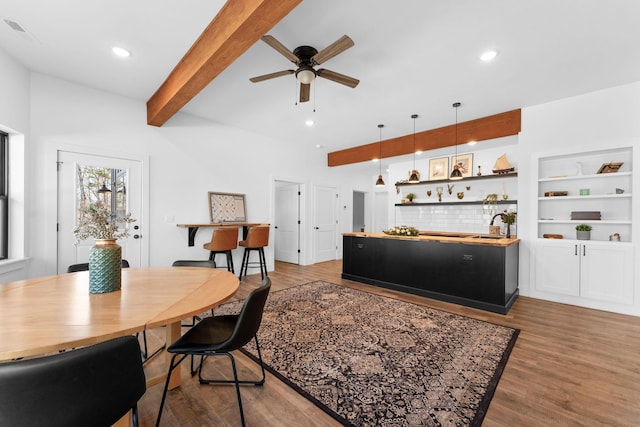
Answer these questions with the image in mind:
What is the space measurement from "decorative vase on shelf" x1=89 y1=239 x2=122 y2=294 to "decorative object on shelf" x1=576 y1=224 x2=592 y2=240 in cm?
519

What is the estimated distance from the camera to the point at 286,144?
598 centimetres

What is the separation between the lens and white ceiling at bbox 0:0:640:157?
2.12 metres

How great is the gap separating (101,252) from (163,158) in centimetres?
296

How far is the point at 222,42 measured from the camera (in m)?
2.13

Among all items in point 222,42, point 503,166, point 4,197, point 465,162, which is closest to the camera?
point 222,42

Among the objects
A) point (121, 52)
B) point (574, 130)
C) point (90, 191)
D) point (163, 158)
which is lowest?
point (90, 191)

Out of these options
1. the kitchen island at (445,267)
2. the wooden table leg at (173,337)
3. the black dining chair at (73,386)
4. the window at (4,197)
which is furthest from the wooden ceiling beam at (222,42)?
the kitchen island at (445,267)

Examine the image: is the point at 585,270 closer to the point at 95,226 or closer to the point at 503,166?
the point at 503,166

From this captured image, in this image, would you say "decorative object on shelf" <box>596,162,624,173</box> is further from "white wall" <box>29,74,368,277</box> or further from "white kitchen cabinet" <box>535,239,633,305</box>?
"white wall" <box>29,74,368,277</box>

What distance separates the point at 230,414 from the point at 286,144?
511cm

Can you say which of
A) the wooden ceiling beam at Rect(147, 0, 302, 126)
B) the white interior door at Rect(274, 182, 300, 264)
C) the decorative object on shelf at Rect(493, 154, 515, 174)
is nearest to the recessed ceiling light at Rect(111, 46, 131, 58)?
the wooden ceiling beam at Rect(147, 0, 302, 126)

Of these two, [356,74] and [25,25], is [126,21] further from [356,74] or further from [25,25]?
[356,74]

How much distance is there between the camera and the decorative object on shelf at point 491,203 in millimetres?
4992

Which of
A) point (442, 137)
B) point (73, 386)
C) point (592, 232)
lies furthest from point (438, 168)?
point (73, 386)
